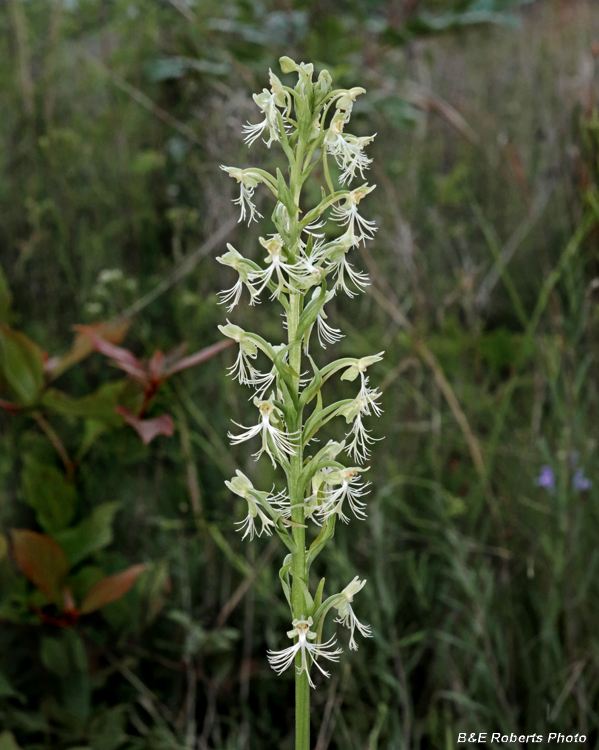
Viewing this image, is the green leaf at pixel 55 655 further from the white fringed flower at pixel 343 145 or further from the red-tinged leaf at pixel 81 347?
the white fringed flower at pixel 343 145

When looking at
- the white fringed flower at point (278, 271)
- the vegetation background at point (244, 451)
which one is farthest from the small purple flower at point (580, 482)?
the white fringed flower at point (278, 271)

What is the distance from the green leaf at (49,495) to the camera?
182cm

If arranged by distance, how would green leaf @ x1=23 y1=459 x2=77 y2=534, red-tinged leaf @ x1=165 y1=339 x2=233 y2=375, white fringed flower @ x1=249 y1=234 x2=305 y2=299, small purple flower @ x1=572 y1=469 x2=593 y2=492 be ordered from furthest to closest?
small purple flower @ x1=572 y1=469 x2=593 y2=492
green leaf @ x1=23 y1=459 x2=77 y2=534
red-tinged leaf @ x1=165 y1=339 x2=233 y2=375
white fringed flower @ x1=249 y1=234 x2=305 y2=299

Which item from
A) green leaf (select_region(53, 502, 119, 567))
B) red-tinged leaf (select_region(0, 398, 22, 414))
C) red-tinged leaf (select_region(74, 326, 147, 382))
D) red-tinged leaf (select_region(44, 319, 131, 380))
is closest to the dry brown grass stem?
red-tinged leaf (select_region(44, 319, 131, 380))

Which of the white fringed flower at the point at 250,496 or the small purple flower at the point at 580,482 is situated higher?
the white fringed flower at the point at 250,496

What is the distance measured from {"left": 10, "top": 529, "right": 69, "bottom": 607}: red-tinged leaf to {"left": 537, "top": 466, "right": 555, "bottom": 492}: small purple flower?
1.39 meters

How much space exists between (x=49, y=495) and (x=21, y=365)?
14.2 inches

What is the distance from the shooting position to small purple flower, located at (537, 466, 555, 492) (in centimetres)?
223

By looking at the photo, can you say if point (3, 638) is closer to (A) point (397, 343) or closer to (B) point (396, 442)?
(B) point (396, 442)

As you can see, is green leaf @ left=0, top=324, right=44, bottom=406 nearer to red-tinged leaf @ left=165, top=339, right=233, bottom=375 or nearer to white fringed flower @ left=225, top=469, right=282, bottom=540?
red-tinged leaf @ left=165, top=339, right=233, bottom=375

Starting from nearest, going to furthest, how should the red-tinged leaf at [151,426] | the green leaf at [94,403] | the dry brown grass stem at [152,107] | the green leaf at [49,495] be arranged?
the red-tinged leaf at [151,426]
the green leaf at [94,403]
the green leaf at [49,495]
the dry brown grass stem at [152,107]

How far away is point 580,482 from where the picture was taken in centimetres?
217

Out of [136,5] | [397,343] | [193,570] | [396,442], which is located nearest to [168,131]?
[136,5]

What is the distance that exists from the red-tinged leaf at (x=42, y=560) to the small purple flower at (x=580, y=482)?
1.43m
